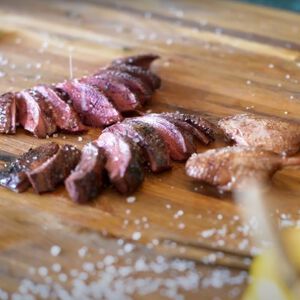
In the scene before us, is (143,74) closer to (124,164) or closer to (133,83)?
(133,83)

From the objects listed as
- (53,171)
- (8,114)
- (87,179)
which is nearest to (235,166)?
(87,179)

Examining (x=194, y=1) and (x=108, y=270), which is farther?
(x=194, y=1)

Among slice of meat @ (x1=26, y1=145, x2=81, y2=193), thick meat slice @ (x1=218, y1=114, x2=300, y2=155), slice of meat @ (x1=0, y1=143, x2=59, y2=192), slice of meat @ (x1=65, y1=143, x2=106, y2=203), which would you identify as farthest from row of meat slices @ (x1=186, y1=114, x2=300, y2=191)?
slice of meat @ (x1=0, y1=143, x2=59, y2=192)

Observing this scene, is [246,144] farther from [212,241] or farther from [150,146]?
[212,241]

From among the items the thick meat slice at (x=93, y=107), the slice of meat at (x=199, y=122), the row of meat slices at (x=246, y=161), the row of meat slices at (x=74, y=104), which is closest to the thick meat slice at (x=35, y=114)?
the row of meat slices at (x=74, y=104)

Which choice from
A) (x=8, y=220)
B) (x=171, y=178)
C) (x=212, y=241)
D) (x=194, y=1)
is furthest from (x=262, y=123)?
(x=194, y=1)

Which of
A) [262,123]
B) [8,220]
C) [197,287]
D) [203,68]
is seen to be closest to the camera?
[197,287]
